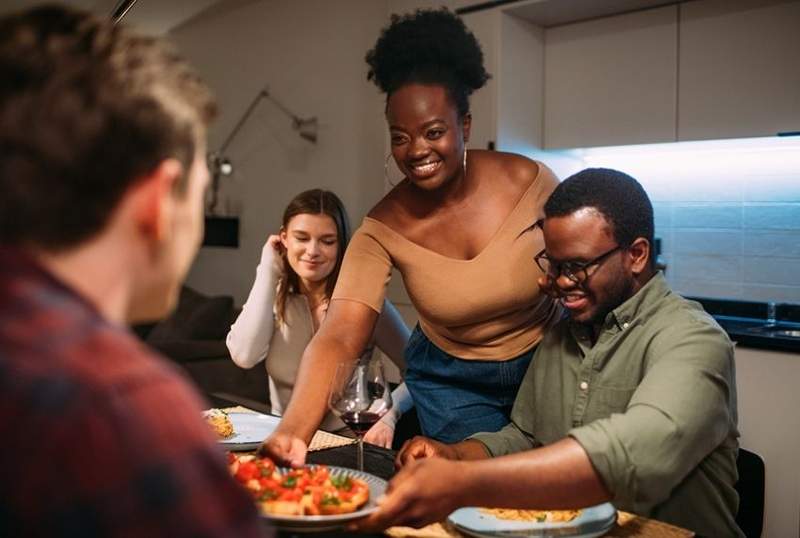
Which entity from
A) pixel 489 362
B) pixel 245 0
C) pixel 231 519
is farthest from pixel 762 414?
pixel 245 0

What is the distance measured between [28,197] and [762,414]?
9.63ft

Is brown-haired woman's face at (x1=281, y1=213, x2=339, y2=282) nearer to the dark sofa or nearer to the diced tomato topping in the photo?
the diced tomato topping

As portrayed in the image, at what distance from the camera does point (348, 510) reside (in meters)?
1.22

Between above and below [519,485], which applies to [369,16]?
above

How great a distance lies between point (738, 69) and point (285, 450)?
9.00 feet

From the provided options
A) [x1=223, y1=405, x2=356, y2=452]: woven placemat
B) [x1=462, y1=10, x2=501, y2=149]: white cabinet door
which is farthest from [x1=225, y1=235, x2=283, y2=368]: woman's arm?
[x1=462, y1=10, x2=501, y2=149]: white cabinet door

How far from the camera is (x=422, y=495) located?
1170 mm

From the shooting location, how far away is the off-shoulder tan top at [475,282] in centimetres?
196

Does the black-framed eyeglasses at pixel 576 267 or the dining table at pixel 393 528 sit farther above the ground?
the black-framed eyeglasses at pixel 576 267

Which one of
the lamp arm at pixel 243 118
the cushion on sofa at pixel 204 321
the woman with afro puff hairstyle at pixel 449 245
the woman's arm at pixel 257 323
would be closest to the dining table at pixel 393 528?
the woman with afro puff hairstyle at pixel 449 245

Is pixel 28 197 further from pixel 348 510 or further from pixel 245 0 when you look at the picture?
pixel 245 0

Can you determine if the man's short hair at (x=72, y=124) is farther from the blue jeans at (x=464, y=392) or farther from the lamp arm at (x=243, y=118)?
the lamp arm at (x=243, y=118)

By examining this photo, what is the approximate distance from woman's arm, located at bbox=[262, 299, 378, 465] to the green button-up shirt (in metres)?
0.33

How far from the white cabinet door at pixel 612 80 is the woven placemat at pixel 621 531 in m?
Result: 2.66
